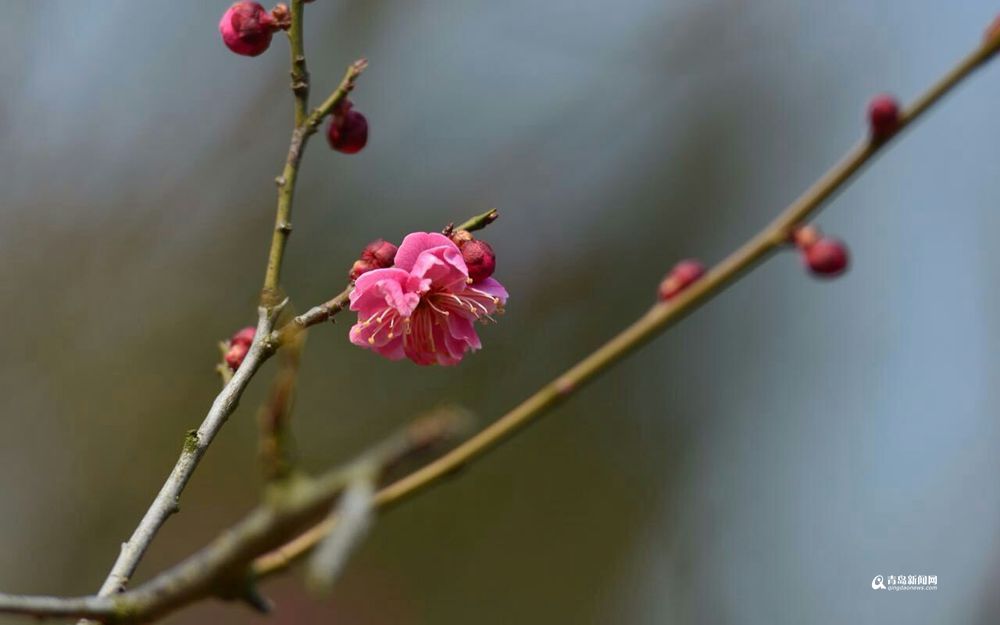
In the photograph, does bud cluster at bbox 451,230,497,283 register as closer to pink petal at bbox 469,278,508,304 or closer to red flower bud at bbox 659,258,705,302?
pink petal at bbox 469,278,508,304

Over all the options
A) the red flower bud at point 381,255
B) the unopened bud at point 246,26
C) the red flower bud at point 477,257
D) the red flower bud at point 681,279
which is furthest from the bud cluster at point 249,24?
the red flower bud at point 681,279

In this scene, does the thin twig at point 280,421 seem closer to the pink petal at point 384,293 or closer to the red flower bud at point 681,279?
the red flower bud at point 681,279

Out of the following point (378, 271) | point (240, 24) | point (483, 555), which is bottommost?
point (378, 271)

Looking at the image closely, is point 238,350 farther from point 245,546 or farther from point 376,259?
point 245,546

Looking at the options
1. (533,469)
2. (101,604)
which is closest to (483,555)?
(533,469)

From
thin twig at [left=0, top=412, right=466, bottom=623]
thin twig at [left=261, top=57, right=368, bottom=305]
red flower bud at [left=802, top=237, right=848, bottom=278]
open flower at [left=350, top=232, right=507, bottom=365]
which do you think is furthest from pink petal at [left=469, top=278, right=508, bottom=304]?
thin twig at [left=0, top=412, right=466, bottom=623]

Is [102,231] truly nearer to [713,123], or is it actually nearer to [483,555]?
[483,555]
